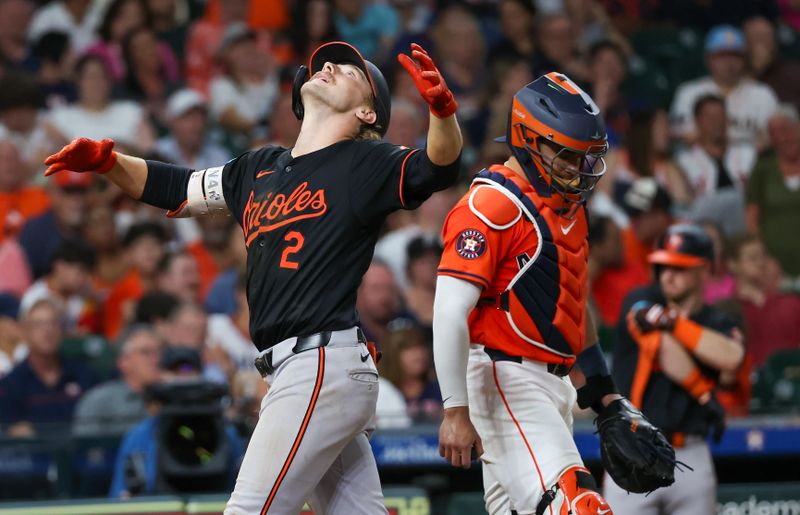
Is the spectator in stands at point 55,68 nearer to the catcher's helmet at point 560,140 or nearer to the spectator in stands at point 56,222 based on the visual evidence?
the spectator in stands at point 56,222

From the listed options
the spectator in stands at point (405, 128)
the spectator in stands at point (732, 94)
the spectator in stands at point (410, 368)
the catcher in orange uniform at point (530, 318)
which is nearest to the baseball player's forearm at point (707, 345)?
the catcher in orange uniform at point (530, 318)

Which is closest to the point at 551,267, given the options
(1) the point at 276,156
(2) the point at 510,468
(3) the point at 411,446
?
(2) the point at 510,468

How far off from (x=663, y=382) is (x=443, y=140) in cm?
254

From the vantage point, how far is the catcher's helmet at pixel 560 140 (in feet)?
15.4

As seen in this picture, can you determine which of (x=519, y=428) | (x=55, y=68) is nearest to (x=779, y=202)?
(x=55, y=68)

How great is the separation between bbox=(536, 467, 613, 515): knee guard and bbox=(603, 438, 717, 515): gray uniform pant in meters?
1.66

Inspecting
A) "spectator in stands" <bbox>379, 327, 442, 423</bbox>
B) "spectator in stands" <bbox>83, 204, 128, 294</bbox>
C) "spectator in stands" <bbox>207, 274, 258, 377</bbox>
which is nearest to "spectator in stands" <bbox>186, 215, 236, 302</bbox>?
"spectator in stands" <bbox>83, 204, 128, 294</bbox>

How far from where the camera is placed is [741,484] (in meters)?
7.20

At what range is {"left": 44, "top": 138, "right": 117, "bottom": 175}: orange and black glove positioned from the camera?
4.72 m

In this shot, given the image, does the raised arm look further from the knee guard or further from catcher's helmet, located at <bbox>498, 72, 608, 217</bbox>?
the knee guard

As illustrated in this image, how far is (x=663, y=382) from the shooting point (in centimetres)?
630

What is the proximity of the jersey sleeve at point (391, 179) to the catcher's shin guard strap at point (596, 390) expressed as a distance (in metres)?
1.07

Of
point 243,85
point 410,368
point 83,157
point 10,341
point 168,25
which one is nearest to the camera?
point 83,157

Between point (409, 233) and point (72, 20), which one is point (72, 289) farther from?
point (72, 20)
